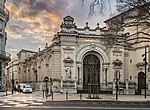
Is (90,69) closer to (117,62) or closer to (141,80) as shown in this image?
(117,62)

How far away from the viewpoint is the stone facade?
2445 inches

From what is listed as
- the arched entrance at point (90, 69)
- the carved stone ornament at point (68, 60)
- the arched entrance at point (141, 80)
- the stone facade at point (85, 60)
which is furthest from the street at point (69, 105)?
the arched entrance at point (141, 80)

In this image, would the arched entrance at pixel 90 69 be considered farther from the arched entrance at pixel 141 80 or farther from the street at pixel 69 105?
the street at pixel 69 105

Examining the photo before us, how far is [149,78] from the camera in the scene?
2420 inches

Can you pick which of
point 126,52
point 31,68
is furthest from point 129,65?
point 31,68

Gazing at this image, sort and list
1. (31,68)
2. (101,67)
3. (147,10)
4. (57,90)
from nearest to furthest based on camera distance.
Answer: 1. (147,10)
2. (57,90)
3. (101,67)
4. (31,68)

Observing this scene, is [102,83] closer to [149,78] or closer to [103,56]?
[103,56]

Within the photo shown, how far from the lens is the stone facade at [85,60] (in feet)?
204

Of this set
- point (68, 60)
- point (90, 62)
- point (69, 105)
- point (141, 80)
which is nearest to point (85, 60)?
point (90, 62)

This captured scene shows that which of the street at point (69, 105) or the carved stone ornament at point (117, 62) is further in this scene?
the carved stone ornament at point (117, 62)

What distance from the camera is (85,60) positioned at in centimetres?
6544

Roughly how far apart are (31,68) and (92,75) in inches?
1259

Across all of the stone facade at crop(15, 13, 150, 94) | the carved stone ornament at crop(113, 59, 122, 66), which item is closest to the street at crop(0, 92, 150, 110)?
the stone facade at crop(15, 13, 150, 94)

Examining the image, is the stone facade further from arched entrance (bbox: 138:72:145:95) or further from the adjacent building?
arched entrance (bbox: 138:72:145:95)
